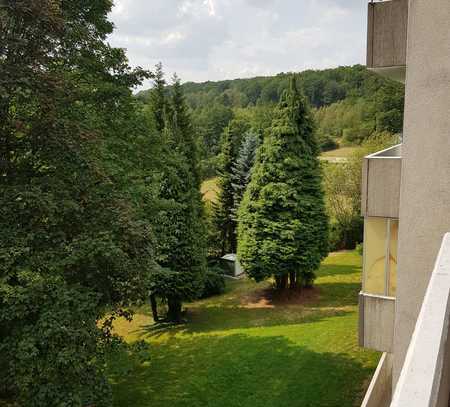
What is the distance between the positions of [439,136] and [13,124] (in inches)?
312

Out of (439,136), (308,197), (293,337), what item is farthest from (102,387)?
(308,197)

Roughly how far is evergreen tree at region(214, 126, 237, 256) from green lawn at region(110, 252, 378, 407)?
35.5ft

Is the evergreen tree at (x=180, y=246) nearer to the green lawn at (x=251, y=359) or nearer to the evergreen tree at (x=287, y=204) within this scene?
the green lawn at (x=251, y=359)

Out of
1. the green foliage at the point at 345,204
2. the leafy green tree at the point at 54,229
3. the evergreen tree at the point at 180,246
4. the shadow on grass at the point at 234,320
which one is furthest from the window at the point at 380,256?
the green foliage at the point at 345,204

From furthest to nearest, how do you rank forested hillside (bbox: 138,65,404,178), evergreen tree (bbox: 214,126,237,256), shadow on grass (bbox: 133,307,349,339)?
forested hillside (bbox: 138,65,404,178), evergreen tree (bbox: 214,126,237,256), shadow on grass (bbox: 133,307,349,339)

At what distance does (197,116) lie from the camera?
258ft

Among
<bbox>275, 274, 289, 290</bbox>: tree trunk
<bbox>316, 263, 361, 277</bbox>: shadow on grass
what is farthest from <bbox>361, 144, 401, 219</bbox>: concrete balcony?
<bbox>316, 263, 361, 277</bbox>: shadow on grass

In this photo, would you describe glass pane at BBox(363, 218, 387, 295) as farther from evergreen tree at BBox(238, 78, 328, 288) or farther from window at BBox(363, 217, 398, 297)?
evergreen tree at BBox(238, 78, 328, 288)

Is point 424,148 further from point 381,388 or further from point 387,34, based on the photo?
point 381,388

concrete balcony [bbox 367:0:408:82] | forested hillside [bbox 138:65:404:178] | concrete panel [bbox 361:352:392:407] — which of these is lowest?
concrete panel [bbox 361:352:392:407]

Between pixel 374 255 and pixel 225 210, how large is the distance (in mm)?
25350

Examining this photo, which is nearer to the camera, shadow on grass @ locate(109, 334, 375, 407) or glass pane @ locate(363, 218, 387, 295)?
glass pane @ locate(363, 218, 387, 295)

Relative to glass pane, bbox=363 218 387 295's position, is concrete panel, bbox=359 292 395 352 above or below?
below

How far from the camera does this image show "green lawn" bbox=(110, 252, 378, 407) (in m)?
12.5
